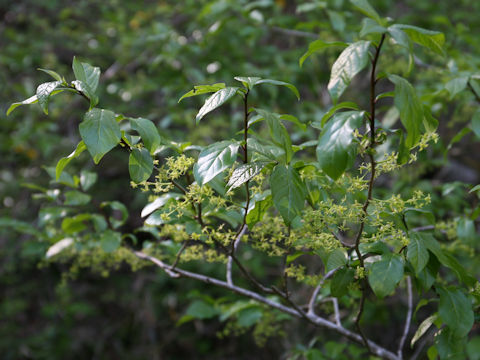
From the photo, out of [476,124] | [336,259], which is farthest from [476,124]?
[336,259]

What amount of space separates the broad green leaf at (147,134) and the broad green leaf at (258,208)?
0.27m

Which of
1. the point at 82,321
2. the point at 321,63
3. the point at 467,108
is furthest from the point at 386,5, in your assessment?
the point at 82,321

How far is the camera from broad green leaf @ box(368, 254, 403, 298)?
0.86m

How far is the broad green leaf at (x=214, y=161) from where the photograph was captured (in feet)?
2.80

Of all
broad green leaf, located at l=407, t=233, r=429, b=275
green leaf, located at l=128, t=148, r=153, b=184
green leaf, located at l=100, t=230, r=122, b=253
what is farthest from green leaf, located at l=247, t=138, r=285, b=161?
green leaf, located at l=100, t=230, r=122, b=253

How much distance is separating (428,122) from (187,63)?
7.35ft

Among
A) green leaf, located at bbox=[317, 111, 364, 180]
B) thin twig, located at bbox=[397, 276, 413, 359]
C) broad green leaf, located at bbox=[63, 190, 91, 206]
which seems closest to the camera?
green leaf, located at bbox=[317, 111, 364, 180]

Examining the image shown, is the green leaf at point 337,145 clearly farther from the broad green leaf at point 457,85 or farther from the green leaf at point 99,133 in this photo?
the broad green leaf at point 457,85

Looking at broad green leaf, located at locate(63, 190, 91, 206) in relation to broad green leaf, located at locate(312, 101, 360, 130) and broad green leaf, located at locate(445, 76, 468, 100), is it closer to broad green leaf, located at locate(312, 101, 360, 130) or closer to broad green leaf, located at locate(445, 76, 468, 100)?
broad green leaf, located at locate(312, 101, 360, 130)

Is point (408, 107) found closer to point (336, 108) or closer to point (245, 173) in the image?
point (336, 108)

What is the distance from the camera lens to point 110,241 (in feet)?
4.75

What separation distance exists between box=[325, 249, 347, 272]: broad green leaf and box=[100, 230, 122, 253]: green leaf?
0.78 meters

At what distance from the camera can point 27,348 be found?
11.4 ft

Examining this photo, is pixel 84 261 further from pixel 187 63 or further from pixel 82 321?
pixel 82 321
